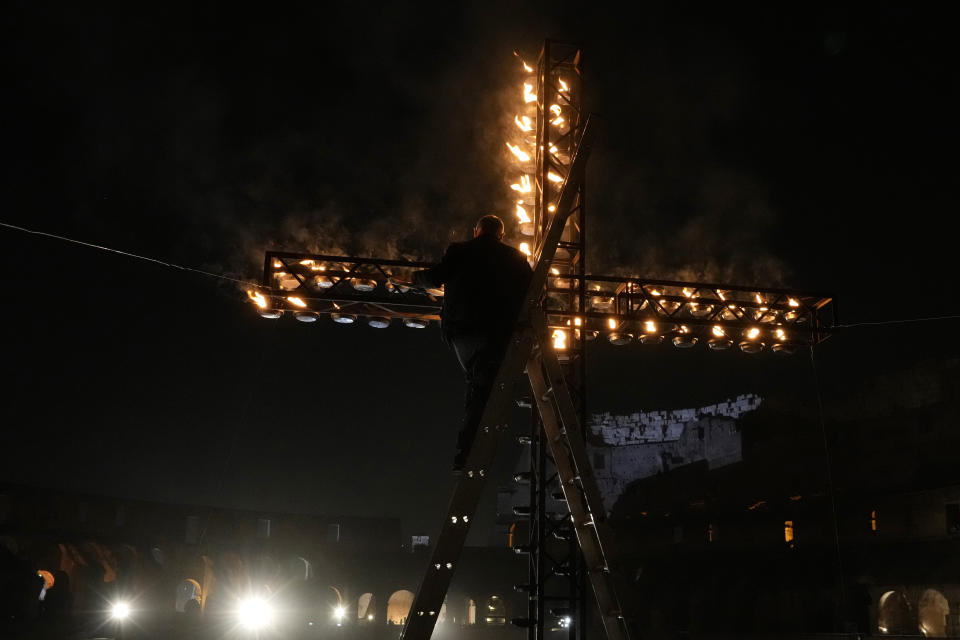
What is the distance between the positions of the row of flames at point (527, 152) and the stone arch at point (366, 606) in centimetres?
4227

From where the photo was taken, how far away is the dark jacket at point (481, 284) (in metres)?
4.19

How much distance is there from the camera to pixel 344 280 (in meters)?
10.3

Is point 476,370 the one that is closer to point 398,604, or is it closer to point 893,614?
point 893,614

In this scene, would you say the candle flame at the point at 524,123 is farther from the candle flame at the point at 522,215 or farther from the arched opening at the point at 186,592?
the arched opening at the point at 186,592

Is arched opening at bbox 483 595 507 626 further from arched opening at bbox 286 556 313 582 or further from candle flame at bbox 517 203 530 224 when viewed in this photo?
candle flame at bbox 517 203 530 224

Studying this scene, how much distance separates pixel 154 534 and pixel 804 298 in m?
41.0

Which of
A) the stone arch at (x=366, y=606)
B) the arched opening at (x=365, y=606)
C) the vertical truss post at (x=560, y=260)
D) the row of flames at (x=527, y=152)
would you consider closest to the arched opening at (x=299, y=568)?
the stone arch at (x=366, y=606)

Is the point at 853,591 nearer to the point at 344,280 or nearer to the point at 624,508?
the point at 624,508

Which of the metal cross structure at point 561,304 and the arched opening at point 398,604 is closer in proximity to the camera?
the metal cross structure at point 561,304

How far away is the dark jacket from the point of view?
4.19 metres

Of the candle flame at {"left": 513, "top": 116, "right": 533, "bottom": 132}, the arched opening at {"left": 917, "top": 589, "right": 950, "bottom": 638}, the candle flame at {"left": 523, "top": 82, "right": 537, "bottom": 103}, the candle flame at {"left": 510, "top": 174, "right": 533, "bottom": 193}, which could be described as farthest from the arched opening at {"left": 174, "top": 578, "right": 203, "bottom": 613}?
the candle flame at {"left": 523, "top": 82, "right": 537, "bottom": 103}

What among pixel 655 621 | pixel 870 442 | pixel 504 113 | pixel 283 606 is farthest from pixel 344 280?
pixel 283 606

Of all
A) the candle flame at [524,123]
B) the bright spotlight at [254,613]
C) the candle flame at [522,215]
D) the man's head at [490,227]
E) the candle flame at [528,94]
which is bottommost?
the bright spotlight at [254,613]

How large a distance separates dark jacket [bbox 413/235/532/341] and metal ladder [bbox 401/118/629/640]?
17 cm
